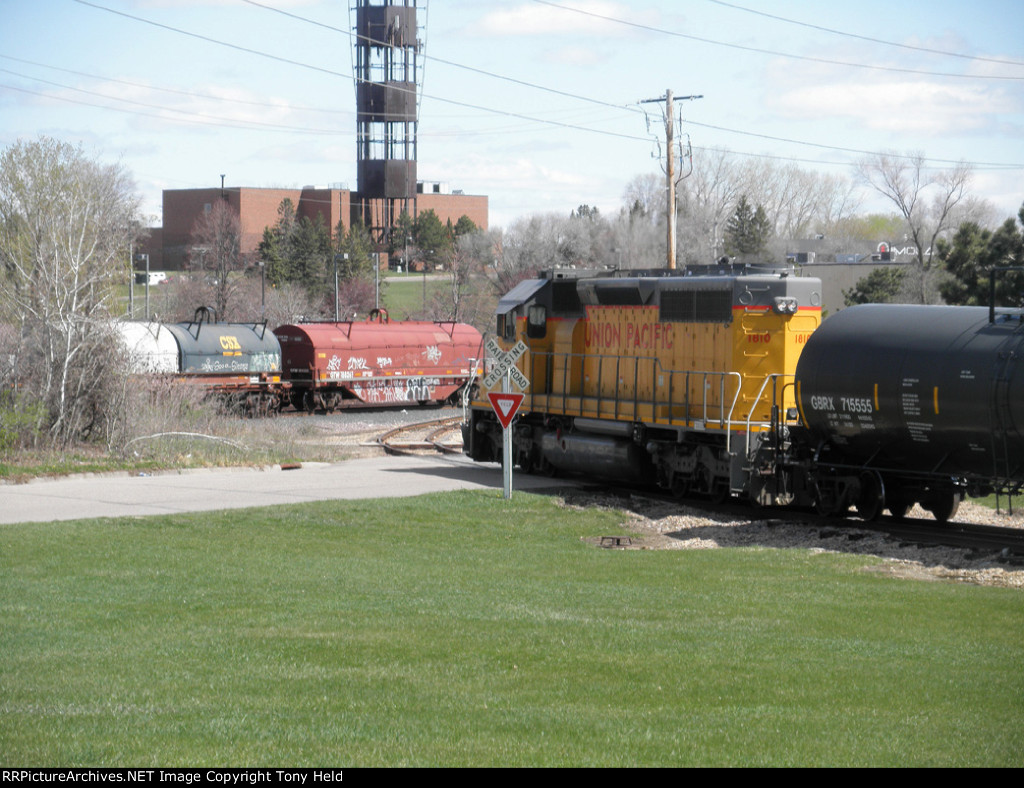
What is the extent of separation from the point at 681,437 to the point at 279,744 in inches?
609

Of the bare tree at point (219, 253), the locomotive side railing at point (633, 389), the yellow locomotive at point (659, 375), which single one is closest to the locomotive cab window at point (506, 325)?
the yellow locomotive at point (659, 375)

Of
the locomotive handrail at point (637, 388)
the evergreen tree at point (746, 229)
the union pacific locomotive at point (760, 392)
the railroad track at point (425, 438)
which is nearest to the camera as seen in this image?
the union pacific locomotive at point (760, 392)

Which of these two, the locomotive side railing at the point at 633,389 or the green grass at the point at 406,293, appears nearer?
the locomotive side railing at the point at 633,389

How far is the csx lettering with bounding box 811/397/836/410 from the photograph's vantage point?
1783 cm

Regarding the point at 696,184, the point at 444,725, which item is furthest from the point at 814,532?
the point at 696,184

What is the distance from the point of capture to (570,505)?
829 inches

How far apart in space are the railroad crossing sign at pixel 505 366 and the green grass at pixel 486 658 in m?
6.05

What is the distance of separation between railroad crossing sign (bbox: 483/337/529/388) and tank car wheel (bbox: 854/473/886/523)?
21.4 ft

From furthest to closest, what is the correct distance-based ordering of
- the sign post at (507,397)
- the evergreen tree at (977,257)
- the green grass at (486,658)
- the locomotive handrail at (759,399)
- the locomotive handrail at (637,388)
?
the evergreen tree at (977,257) < the sign post at (507,397) < the locomotive handrail at (637,388) < the locomotive handrail at (759,399) < the green grass at (486,658)

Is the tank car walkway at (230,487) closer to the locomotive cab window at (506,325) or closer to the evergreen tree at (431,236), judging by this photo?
the locomotive cab window at (506,325)

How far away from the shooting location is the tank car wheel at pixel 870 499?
18.2 metres

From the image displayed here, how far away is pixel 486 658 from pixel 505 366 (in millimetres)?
13001

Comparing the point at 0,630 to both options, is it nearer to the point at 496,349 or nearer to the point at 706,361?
the point at 496,349

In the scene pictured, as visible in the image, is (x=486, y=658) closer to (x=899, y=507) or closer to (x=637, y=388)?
(x=899, y=507)
